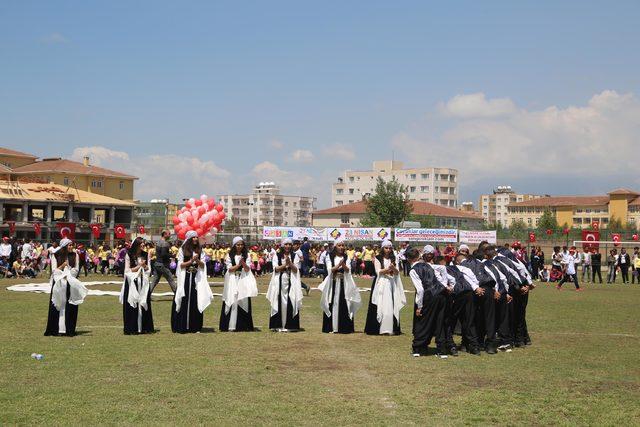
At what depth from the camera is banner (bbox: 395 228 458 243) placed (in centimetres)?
4828

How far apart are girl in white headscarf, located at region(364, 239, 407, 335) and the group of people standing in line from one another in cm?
2

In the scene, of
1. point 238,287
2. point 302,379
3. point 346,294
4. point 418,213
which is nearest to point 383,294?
point 346,294

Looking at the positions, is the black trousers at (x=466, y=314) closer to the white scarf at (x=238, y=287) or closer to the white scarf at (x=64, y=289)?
the white scarf at (x=238, y=287)

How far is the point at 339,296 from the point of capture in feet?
51.2

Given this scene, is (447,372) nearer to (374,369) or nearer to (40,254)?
(374,369)

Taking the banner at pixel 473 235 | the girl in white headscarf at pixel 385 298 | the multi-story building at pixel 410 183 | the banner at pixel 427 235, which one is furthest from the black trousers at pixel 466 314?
the multi-story building at pixel 410 183

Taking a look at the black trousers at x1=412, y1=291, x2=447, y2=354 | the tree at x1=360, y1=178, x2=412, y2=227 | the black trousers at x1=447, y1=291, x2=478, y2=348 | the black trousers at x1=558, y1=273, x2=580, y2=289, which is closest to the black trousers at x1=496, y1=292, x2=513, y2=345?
the black trousers at x1=447, y1=291, x2=478, y2=348

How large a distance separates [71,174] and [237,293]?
8330 cm

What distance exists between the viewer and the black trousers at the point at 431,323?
12.5 meters

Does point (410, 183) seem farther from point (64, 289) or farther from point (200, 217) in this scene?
point (64, 289)

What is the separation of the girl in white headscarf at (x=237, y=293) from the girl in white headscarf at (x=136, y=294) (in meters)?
1.56

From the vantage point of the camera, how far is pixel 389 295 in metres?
15.2

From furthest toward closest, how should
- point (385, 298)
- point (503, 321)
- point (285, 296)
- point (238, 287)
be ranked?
point (285, 296) < point (238, 287) < point (385, 298) < point (503, 321)

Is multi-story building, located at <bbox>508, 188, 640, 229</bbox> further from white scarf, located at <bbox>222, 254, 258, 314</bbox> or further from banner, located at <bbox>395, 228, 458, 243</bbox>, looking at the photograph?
white scarf, located at <bbox>222, 254, 258, 314</bbox>
